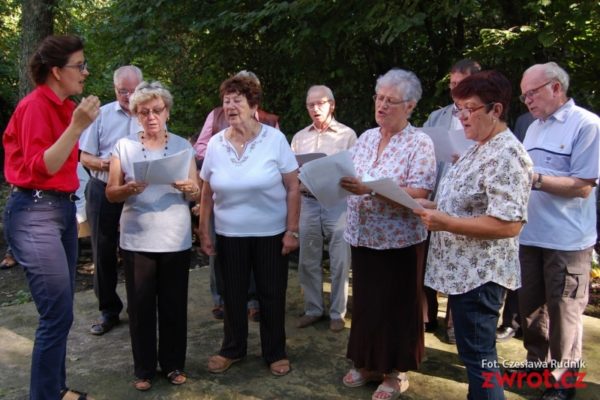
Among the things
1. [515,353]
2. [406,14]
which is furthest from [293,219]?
[406,14]

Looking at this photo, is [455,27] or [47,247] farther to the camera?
[455,27]

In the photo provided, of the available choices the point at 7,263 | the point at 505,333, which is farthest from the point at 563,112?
the point at 7,263

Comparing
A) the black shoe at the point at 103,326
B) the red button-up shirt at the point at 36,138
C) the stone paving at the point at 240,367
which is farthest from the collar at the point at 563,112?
the black shoe at the point at 103,326

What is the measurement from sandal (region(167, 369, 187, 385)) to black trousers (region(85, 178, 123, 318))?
1.08 metres

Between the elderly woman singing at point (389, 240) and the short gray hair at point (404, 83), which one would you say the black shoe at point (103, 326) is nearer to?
the elderly woman singing at point (389, 240)

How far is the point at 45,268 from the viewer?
252 centimetres

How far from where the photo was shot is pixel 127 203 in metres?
3.05

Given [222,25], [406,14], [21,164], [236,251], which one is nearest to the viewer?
[21,164]

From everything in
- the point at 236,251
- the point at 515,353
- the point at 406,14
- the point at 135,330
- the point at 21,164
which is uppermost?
the point at 406,14

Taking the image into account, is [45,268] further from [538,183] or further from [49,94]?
[538,183]

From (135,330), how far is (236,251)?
744mm

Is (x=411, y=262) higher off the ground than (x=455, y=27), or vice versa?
(x=455, y=27)

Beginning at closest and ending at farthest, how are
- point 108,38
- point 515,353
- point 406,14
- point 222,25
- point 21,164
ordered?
point 21,164, point 515,353, point 406,14, point 222,25, point 108,38

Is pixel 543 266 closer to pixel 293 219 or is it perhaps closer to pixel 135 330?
pixel 293 219
